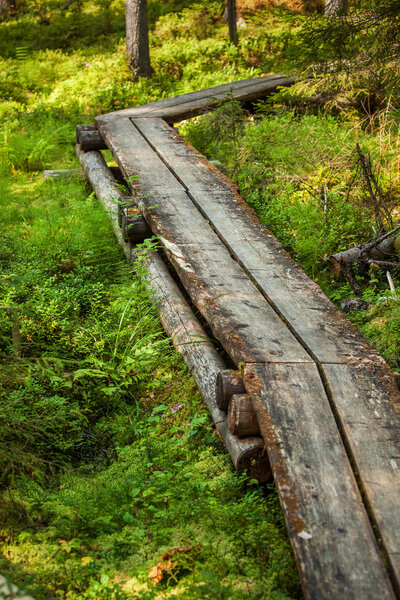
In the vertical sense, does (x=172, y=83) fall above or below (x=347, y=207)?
above

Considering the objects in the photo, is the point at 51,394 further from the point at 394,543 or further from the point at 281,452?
the point at 394,543

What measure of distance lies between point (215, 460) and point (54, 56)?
45.7 ft

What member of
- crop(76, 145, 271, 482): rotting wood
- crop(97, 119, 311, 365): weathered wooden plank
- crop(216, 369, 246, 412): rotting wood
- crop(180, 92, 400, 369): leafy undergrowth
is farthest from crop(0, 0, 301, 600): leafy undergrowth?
crop(180, 92, 400, 369): leafy undergrowth

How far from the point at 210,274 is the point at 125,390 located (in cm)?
128

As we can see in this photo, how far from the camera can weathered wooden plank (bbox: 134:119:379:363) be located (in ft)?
12.5

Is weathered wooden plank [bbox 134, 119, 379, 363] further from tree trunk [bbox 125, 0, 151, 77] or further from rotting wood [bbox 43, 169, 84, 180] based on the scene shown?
tree trunk [bbox 125, 0, 151, 77]

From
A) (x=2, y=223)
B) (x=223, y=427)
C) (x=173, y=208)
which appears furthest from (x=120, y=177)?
(x=223, y=427)

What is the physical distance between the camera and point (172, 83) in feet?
43.3

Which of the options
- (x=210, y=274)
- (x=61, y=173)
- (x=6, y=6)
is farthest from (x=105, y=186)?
(x=6, y=6)

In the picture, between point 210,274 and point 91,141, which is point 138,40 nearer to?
point 91,141

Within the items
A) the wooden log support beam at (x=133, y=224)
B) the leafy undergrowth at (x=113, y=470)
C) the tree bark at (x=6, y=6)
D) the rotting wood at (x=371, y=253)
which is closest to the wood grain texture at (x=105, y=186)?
the wooden log support beam at (x=133, y=224)

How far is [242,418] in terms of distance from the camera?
3174 mm

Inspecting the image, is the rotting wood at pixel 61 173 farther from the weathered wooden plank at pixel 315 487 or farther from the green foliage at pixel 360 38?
the weathered wooden plank at pixel 315 487

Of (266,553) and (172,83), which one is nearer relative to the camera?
(266,553)
